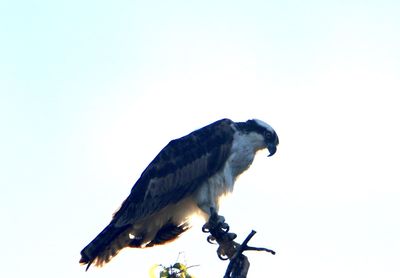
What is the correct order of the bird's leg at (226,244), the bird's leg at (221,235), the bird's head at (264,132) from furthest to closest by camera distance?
the bird's head at (264,132) → the bird's leg at (221,235) → the bird's leg at (226,244)

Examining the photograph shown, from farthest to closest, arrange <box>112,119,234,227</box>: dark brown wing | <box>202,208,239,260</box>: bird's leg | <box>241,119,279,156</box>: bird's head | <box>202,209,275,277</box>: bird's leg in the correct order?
<box>241,119,279,156</box>: bird's head < <box>112,119,234,227</box>: dark brown wing < <box>202,208,239,260</box>: bird's leg < <box>202,209,275,277</box>: bird's leg

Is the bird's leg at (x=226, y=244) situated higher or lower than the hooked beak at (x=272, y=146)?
lower

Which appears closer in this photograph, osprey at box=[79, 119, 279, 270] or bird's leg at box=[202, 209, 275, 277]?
bird's leg at box=[202, 209, 275, 277]

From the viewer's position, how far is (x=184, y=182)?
13.8 meters

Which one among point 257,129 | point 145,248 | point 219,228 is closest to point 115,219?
point 145,248

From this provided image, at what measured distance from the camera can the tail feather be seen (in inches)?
486

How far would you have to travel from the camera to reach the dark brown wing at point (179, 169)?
13.5m

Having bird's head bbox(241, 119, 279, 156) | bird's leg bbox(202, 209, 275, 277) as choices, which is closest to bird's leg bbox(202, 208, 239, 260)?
bird's leg bbox(202, 209, 275, 277)

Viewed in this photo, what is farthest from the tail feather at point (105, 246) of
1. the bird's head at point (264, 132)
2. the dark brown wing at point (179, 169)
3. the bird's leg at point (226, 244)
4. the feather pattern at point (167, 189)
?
the bird's head at point (264, 132)

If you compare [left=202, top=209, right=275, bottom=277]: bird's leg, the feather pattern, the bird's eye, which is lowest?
[left=202, top=209, right=275, bottom=277]: bird's leg

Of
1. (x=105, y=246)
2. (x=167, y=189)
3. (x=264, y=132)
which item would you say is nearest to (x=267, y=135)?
(x=264, y=132)

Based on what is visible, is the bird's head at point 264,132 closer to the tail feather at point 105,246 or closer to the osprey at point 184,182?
the osprey at point 184,182

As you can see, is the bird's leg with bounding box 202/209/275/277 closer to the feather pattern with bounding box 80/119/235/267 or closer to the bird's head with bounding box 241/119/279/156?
the feather pattern with bounding box 80/119/235/267

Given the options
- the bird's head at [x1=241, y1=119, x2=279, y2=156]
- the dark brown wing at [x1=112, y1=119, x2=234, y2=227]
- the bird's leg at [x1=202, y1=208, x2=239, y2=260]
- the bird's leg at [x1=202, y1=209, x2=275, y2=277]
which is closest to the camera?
the bird's leg at [x1=202, y1=209, x2=275, y2=277]
